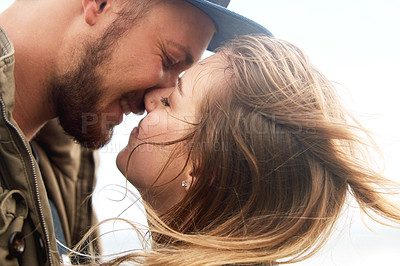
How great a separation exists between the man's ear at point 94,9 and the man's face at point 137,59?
104 mm

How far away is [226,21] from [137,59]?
548 mm

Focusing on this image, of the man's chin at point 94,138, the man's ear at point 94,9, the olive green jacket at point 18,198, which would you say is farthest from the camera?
the man's chin at point 94,138

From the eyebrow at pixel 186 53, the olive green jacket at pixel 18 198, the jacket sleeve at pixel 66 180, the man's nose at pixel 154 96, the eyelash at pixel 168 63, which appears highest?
the eyebrow at pixel 186 53

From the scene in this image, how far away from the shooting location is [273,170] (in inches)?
60.3

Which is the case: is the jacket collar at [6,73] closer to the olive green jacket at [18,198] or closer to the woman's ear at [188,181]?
the olive green jacket at [18,198]

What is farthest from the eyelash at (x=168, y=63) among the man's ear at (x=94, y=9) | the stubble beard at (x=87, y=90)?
the man's ear at (x=94, y=9)

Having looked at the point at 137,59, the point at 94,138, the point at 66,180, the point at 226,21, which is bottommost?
the point at 66,180

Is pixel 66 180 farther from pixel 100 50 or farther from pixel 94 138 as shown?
pixel 100 50

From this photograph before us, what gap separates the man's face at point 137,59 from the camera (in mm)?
1995

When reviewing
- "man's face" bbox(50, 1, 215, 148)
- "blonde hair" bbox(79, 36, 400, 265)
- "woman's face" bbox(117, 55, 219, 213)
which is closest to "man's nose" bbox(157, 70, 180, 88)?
"man's face" bbox(50, 1, 215, 148)

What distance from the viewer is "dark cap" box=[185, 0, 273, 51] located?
1.88 m

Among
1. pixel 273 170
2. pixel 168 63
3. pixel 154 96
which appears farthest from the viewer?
pixel 168 63

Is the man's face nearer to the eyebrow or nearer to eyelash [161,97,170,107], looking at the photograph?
the eyebrow

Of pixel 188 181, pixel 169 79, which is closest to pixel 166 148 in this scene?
pixel 188 181
